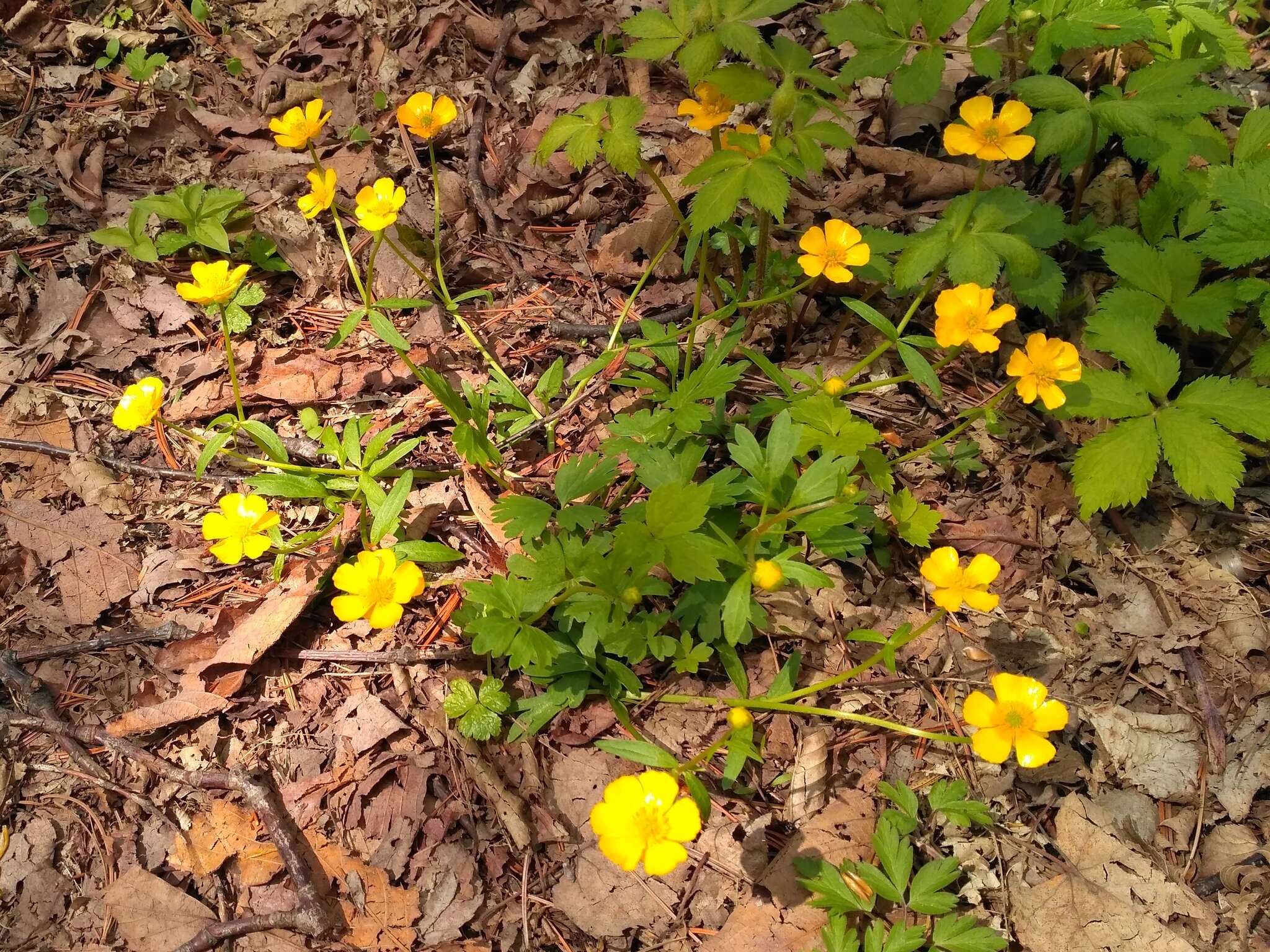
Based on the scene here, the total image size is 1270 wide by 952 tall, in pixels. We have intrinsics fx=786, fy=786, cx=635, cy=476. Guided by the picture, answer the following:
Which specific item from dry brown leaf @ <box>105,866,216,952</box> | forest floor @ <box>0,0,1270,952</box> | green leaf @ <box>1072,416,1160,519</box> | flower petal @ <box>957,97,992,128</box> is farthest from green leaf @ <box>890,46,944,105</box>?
dry brown leaf @ <box>105,866,216,952</box>

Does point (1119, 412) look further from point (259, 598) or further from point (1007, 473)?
point (259, 598)

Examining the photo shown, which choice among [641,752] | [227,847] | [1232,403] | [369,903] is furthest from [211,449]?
[1232,403]

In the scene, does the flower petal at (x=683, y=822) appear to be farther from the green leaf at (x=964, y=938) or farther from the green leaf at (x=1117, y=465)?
the green leaf at (x=1117, y=465)

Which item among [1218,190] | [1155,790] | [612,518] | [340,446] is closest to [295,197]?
[340,446]

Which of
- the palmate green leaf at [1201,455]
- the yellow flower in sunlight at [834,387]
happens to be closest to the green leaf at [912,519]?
the yellow flower in sunlight at [834,387]

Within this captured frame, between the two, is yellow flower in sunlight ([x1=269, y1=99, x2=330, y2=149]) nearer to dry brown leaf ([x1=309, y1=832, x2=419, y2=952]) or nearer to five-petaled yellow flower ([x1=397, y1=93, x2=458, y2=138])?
five-petaled yellow flower ([x1=397, y1=93, x2=458, y2=138])
